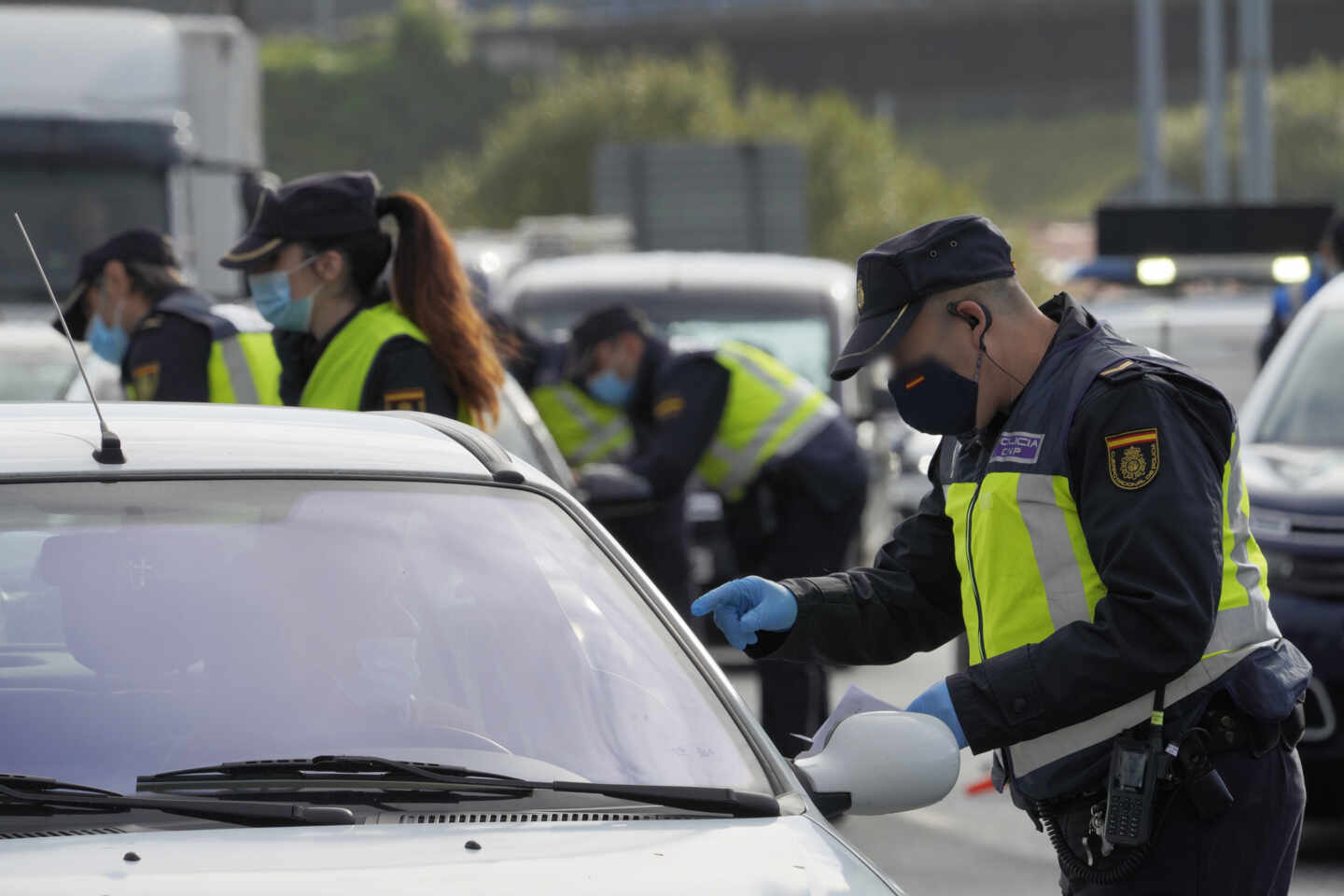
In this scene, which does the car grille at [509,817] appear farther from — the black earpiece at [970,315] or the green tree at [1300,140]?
the green tree at [1300,140]

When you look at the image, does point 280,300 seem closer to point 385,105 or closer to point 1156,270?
point 1156,270

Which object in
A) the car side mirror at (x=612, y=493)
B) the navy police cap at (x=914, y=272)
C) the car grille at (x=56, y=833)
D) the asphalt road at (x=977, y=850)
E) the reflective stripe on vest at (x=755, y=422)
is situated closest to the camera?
the car grille at (x=56, y=833)

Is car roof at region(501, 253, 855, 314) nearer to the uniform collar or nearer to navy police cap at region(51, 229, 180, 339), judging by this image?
navy police cap at region(51, 229, 180, 339)

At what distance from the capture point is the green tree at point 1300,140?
228 feet

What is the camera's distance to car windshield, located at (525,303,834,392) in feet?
39.4

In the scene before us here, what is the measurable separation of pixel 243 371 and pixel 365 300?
67 centimetres

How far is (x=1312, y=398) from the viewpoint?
8.09 m

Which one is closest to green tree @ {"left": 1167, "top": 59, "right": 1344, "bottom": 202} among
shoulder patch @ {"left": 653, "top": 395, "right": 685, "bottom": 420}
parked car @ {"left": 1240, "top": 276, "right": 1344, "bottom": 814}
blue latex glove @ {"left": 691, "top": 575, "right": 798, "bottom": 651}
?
parked car @ {"left": 1240, "top": 276, "right": 1344, "bottom": 814}

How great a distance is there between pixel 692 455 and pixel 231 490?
460cm

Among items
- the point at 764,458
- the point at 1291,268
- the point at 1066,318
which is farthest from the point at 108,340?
the point at 1291,268

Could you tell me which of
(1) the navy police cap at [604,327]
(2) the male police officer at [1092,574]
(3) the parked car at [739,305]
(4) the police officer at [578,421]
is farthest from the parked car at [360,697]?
(3) the parked car at [739,305]

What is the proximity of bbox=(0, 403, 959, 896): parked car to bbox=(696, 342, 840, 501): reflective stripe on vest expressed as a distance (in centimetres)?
429

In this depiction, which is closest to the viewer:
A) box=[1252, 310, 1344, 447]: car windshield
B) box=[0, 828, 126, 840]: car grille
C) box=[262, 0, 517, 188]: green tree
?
box=[0, 828, 126, 840]: car grille

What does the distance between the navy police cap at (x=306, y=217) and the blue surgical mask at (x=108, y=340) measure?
4.50ft
